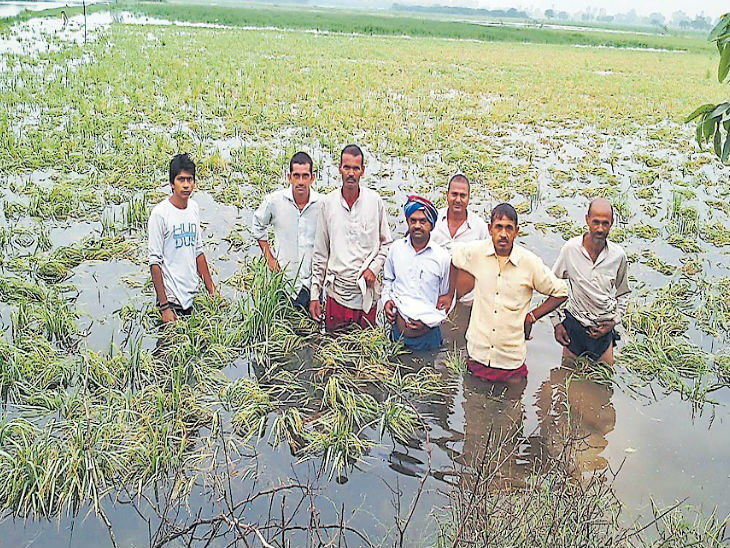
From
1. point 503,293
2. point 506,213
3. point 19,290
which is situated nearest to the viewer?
point 506,213

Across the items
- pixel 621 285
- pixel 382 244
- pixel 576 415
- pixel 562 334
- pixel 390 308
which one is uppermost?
pixel 382 244

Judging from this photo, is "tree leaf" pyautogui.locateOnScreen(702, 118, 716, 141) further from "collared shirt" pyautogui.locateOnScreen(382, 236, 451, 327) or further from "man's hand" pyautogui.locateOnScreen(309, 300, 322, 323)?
"man's hand" pyautogui.locateOnScreen(309, 300, 322, 323)

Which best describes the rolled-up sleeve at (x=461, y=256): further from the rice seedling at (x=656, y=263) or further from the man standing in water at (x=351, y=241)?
the rice seedling at (x=656, y=263)

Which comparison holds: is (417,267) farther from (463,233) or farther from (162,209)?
(162,209)

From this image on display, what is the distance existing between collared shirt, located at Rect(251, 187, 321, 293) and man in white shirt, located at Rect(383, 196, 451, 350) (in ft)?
2.24

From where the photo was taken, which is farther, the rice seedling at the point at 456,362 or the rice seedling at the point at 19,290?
the rice seedling at the point at 19,290

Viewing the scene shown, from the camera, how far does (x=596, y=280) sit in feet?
14.6

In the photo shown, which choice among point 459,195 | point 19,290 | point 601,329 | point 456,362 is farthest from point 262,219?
point 601,329

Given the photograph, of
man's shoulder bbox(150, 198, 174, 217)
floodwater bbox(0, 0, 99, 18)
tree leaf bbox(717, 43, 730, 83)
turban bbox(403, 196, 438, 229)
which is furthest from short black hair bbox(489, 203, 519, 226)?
floodwater bbox(0, 0, 99, 18)

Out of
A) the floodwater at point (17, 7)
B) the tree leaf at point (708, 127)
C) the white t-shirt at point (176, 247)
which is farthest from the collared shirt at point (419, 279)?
the floodwater at point (17, 7)

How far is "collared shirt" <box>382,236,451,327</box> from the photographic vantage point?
4488 millimetres

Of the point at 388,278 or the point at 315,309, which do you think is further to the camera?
the point at 315,309

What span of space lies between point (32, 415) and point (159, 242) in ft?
4.46

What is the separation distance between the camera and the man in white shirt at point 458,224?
5.03 m
